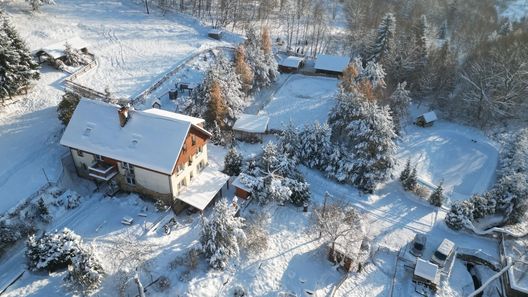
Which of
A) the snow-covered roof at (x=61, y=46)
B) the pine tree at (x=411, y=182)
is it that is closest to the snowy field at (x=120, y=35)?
the snow-covered roof at (x=61, y=46)

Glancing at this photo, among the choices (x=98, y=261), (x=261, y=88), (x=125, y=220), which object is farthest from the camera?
(x=261, y=88)

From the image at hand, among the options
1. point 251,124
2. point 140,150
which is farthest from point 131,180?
point 251,124

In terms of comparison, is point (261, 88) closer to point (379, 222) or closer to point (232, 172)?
point (232, 172)

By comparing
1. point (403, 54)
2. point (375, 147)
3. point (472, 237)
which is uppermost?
point (403, 54)

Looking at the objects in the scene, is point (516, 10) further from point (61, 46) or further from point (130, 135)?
point (130, 135)

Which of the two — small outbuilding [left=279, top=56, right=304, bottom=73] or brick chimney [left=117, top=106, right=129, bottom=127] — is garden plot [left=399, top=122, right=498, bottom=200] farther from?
brick chimney [left=117, top=106, right=129, bottom=127]

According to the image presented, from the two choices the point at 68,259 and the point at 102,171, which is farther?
the point at 102,171

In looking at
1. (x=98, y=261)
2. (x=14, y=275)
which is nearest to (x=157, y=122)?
(x=98, y=261)

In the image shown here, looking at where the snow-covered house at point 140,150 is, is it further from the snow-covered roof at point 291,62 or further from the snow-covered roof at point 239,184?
the snow-covered roof at point 291,62
